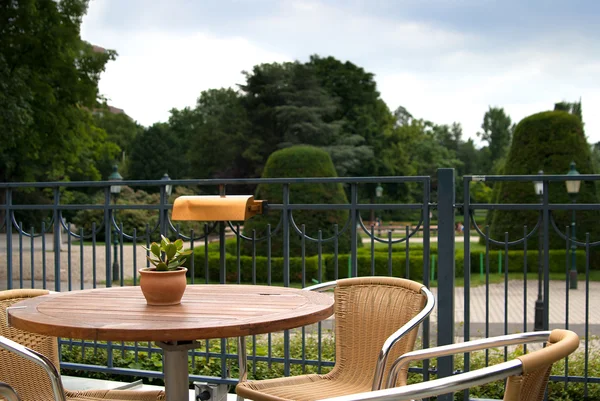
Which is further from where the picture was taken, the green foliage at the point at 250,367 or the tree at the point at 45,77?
the tree at the point at 45,77

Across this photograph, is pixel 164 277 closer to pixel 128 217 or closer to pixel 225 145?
pixel 128 217

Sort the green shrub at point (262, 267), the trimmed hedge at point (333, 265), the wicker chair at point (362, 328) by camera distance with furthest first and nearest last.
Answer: the trimmed hedge at point (333, 265), the green shrub at point (262, 267), the wicker chair at point (362, 328)

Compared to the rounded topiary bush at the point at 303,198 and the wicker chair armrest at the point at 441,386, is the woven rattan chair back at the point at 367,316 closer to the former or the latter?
the wicker chair armrest at the point at 441,386

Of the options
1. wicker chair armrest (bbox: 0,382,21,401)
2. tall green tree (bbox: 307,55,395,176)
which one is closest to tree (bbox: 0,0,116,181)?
wicker chair armrest (bbox: 0,382,21,401)

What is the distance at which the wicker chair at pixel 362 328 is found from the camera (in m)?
2.90

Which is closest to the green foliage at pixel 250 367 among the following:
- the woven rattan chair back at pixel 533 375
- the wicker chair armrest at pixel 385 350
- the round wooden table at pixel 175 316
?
the round wooden table at pixel 175 316

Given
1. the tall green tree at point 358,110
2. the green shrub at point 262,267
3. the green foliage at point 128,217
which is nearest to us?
the green shrub at point 262,267

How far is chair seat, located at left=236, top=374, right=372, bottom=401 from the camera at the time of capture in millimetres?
2697

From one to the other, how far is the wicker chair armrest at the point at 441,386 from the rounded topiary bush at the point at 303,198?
11246 millimetres

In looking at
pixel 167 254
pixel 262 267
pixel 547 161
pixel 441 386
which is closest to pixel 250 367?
pixel 167 254

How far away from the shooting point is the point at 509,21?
3762cm

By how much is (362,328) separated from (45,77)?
17790 millimetres

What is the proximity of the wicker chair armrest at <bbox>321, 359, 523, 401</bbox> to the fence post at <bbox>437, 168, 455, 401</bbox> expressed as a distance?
2263 mm

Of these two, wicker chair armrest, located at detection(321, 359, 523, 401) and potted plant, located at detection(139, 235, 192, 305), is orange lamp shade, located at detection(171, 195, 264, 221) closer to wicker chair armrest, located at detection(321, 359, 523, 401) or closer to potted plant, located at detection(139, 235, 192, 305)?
potted plant, located at detection(139, 235, 192, 305)
